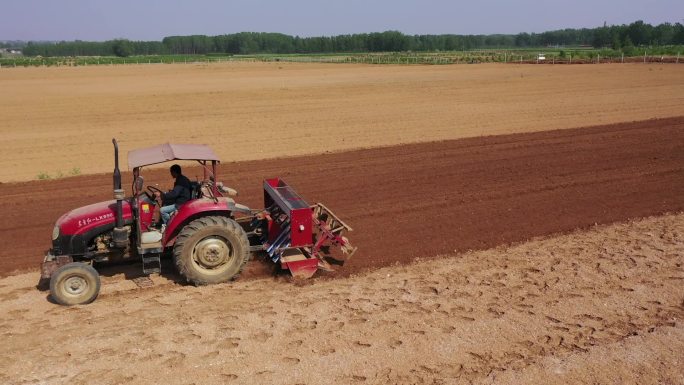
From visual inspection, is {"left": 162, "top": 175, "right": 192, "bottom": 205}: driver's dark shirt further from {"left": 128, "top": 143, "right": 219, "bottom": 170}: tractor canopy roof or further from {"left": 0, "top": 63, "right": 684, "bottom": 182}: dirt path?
{"left": 0, "top": 63, "right": 684, "bottom": 182}: dirt path

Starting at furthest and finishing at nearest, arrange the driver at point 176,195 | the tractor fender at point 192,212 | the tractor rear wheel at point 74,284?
1. the driver at point 176,195
2. the tractor fender at point 192,212
3. the tractor rear wheel at point 74,284

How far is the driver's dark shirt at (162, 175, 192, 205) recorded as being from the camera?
8523 millimetres

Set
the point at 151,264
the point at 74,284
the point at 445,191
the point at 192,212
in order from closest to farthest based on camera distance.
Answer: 1. the point at 74,284
2. the point at 192,212
3. the point at 151,264
4. the point at 445,191

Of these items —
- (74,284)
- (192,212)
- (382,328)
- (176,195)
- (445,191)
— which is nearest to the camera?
(382,328)

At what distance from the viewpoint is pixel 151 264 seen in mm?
8383

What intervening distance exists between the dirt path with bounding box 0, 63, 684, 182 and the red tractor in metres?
8.22

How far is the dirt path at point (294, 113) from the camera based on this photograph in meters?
19.6

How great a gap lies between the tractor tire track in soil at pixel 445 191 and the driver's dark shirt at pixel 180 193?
1.39 metres

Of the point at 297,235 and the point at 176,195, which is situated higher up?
the point at 176,195

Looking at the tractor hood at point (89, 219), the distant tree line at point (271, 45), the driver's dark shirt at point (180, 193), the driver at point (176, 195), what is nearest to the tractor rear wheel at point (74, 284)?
the tractor hood at point (89, 219)

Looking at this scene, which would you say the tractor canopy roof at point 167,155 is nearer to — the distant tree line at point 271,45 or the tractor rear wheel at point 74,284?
the tractor rear wheel at point 74,284

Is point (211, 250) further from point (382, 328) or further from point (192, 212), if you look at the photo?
point (382, 328)

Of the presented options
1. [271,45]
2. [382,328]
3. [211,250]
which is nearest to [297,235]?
[211,250]

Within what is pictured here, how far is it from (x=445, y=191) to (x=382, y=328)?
20.8ft
